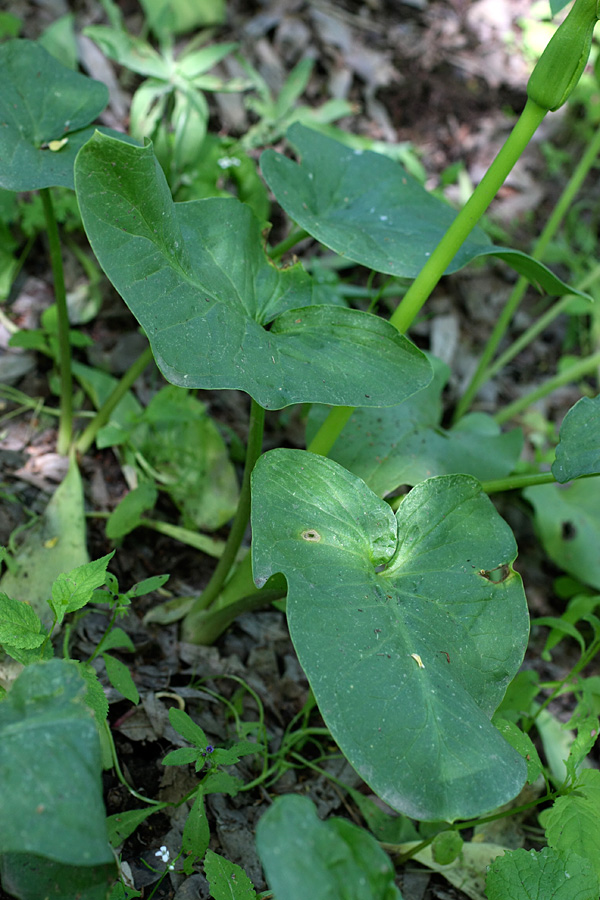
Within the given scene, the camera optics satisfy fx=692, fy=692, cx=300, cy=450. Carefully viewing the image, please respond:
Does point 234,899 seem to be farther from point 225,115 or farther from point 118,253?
point 225,115

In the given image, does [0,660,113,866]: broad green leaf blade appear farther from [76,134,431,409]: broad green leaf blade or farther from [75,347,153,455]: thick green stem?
[75,347,153,455]: thick green stem

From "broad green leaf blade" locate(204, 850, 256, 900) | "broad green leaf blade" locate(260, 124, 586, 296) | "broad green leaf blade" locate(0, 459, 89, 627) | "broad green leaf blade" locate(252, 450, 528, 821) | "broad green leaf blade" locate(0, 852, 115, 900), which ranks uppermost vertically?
"broad green leaf blade" locate(260, 124, 586, 296)

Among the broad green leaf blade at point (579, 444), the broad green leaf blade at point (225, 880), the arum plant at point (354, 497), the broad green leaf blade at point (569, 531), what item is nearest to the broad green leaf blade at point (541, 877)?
the arum plant at point (354, 497)

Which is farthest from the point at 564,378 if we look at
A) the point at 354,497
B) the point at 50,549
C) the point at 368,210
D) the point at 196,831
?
the point at 196,831

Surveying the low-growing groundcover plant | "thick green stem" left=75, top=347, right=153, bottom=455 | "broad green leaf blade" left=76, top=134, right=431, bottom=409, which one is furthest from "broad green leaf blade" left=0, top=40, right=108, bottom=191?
"thick green stem" left=75, top=347, right=153, bottom=455

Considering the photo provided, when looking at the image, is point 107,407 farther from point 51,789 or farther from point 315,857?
point 315,857

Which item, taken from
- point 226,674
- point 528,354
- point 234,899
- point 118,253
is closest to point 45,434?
point 226,674
